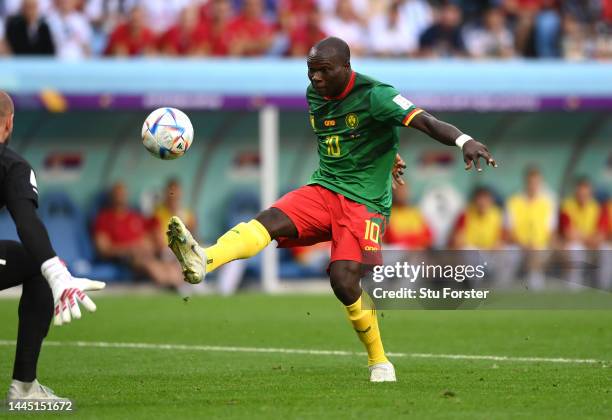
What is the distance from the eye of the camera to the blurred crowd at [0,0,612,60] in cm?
1872

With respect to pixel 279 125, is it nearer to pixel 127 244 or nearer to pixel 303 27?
pixel 303 27

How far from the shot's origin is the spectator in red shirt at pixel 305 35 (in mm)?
19391

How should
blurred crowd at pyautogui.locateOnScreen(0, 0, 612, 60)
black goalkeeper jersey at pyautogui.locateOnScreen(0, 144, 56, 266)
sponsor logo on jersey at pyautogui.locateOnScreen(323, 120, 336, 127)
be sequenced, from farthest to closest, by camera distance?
blurred crowd at pyautogui.locateOnScreen(0, 0, 612, 60) → sponsor logo on jersey at pyautogui.locateOnScreen(323, 120, 336, 127) → black goalkeeper jersey at pyautogui.locateOnScreen(0, 144, 56, 266)

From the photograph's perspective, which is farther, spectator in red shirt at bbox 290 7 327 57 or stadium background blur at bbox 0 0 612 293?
spectator in red shirt at bbox 290 7 327 57

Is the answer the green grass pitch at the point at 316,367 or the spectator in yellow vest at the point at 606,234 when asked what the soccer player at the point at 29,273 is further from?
the spectator in yellow vest at the point at 606,234

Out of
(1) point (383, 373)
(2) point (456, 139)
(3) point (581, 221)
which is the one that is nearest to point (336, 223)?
(1) point (383, 373)

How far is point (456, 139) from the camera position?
798 cm

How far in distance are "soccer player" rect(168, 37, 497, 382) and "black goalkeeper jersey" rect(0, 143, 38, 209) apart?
1.72 meters

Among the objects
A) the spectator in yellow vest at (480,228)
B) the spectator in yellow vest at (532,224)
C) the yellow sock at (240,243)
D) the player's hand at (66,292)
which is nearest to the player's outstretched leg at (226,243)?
the yellow sock at (240,243)

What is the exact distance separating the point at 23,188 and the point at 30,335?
Answer: 2.93 feet


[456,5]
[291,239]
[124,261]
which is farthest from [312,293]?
[291,239]

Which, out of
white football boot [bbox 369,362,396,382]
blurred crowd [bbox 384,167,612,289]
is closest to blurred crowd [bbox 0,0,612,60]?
blurred crowd [bbox 384,167,612,289]

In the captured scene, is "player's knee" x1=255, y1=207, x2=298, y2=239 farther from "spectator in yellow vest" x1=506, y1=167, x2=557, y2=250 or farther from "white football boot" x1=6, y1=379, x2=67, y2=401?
"spectator in yellow vest" x1=506, y1=167, x2=557, y2=250

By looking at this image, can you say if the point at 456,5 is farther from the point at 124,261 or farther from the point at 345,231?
the point at 345,231
